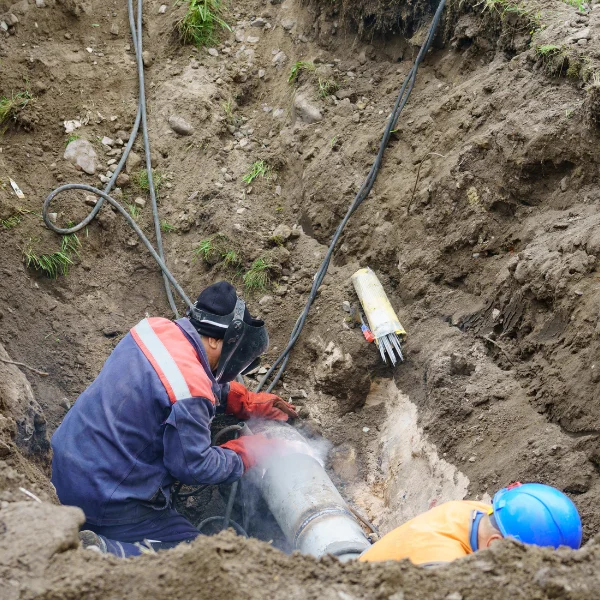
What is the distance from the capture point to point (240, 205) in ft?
18.3

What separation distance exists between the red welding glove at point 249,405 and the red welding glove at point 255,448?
257 millimetres

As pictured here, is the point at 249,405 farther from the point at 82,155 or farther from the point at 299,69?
the point at 299,69

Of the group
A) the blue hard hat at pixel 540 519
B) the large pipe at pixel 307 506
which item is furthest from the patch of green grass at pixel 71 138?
the blue hard hat at pixel 540 519

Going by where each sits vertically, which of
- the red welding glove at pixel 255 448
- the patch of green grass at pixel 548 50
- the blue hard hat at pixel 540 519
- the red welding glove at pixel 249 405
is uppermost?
the patch of green grass at pixel 548 50

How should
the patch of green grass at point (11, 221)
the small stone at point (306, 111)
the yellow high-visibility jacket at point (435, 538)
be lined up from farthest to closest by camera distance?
the small stone at point (306, 111) < the patch of green grass at point (11, 221) < the yellow high-visibility jacket at point (435, 538)

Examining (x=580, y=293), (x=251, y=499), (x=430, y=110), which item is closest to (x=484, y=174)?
(x=430, y=110)

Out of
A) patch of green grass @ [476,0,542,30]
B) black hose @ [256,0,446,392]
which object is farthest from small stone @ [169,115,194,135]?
patch of green grass @ [476,0,542,30]

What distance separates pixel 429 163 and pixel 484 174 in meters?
0.50

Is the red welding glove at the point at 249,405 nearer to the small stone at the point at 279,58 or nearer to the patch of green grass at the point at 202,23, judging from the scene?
the small stone at the point at 279,58

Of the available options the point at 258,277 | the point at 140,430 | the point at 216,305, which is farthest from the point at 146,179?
the point at 140,430

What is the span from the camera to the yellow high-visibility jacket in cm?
247

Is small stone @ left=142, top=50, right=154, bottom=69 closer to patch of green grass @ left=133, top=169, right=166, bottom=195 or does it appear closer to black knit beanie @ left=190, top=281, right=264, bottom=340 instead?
patch of green grass @ left=133, top=169, right=166, bottom=195

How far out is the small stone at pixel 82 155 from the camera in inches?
228

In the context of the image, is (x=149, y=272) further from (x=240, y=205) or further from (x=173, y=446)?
(x=173, y=446)
